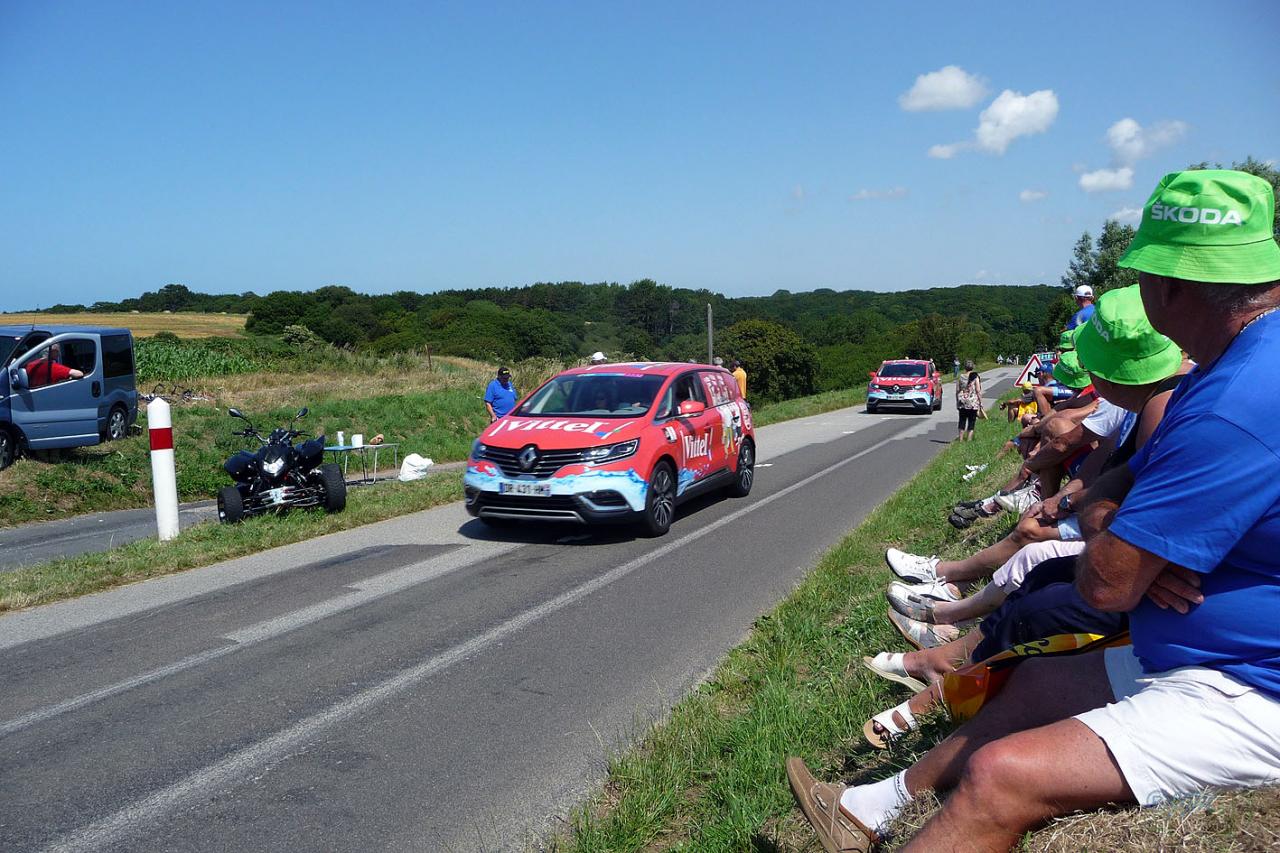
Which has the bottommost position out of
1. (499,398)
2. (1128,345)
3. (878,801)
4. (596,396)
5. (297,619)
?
(297,619)

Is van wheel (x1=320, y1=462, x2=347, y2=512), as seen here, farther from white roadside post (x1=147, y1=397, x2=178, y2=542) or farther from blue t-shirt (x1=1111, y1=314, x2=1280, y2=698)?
blue t-shirt (x1=1111, y1=314, x2=1280, y2=698)

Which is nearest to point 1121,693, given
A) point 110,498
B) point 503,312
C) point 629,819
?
point 629,819

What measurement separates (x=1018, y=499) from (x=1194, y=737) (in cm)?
589

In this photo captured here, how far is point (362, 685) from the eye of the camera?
531 centimetres

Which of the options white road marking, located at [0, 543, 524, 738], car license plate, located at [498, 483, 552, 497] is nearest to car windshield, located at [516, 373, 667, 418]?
car license plate, located at [498, 483, 552, 497]

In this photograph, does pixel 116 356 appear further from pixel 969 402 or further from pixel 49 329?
pixel 969 402

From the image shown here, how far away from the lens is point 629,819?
3.55 meters

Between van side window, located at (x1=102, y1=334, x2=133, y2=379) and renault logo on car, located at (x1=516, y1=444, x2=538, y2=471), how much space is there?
12571 millimetres

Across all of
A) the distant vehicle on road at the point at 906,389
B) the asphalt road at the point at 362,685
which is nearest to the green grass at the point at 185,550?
the asphalt road at the point at 362,685

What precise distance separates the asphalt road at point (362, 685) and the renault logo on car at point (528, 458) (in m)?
0.78

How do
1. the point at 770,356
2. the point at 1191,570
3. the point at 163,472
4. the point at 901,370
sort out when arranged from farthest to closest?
the point at 770,356
the point at 901,370
the point at 163,472
the point at 1191,570

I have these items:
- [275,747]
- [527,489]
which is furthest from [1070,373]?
→ [275,747]

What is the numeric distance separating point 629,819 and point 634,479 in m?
5.93

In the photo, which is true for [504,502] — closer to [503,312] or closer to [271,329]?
[271,329]
